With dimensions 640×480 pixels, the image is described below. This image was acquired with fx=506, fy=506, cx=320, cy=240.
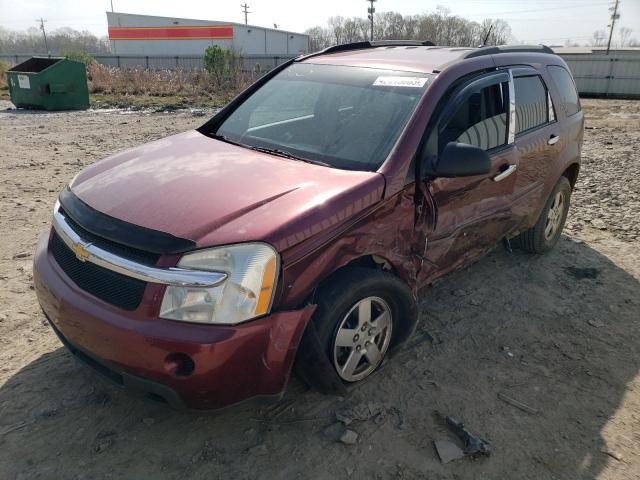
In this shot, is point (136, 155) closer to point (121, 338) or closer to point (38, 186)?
point (121, 338)

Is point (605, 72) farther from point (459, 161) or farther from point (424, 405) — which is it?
point (424, 405)

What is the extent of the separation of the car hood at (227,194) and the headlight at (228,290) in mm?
60

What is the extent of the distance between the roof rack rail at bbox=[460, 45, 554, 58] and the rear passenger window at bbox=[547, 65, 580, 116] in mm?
211

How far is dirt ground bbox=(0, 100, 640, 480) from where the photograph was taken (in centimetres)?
238

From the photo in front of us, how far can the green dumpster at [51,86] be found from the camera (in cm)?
1439

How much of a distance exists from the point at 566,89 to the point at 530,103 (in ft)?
2.86

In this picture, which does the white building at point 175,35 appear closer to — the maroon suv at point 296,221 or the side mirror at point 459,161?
the maroon suv at point 296,221

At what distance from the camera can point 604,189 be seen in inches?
264

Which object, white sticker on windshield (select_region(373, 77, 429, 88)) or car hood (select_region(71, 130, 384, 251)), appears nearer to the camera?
car hood (select_region(71, 130, 384, 251))

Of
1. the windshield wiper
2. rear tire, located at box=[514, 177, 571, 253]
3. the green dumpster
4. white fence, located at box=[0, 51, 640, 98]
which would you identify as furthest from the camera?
white fence, located at box=[0, 51, 640, 98]

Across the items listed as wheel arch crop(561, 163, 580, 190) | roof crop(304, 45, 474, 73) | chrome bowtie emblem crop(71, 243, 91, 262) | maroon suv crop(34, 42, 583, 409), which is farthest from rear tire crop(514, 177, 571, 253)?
chrome bowtie emblem crop(71, 243, 91, 262)

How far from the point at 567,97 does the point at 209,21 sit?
51820mm

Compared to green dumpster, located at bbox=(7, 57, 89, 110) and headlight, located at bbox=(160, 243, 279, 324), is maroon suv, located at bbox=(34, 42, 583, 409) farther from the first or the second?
green dumpster, located at bbox=(7, 57, 89, 110)

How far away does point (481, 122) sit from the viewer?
11.0 feet
